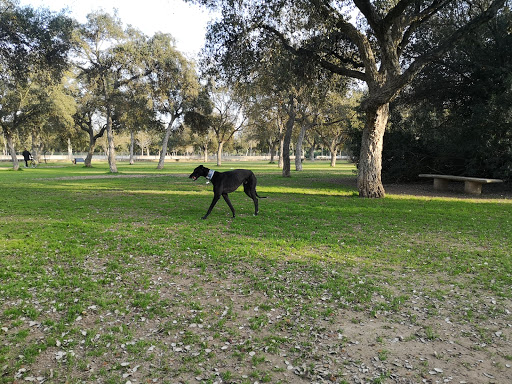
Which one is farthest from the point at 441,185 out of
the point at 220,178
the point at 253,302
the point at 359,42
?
the point at 253,302

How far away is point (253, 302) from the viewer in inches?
180

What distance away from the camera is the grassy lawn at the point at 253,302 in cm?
322

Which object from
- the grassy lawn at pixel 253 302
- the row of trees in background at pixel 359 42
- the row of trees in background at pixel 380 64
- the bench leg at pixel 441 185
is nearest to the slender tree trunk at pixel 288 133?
the row of trees in background at pixel 380 64

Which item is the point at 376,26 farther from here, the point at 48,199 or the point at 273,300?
the point at 48,199

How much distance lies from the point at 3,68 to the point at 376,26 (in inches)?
647

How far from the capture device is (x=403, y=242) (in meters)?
7.55

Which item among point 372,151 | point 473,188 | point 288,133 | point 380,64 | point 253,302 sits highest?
point 380,64

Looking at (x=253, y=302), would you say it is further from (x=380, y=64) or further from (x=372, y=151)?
(x=380, y=64)

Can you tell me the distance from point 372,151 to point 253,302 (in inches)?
425

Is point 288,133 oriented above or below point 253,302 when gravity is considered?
above

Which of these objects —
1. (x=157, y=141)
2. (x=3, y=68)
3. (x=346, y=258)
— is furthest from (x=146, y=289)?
(x=157, y=141)

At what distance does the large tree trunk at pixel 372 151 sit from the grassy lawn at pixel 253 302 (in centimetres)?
511

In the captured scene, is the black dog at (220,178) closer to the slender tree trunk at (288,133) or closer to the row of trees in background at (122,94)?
the row of trees in background at (122,94)

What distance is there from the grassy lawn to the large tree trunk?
5.11m
